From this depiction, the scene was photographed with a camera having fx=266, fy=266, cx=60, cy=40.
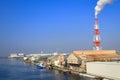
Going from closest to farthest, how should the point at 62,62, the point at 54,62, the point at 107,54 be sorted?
the point at 107,54, the point at 62,62, the point at 54,62

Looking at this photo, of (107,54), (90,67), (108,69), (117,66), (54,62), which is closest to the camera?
(117,66)

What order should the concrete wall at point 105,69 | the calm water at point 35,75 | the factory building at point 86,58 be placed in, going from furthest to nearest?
1. the factory building at point 86,58
2. the calm water at point 35,75
3. the concrete wall at point 105,69

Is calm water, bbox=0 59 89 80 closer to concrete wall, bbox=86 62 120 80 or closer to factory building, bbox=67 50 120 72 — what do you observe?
concrete wall, bbox=86 62 120 80

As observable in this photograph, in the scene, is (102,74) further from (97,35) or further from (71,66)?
(71,66)

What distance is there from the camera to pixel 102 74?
18281 mm

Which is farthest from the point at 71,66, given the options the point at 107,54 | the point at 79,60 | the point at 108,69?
the point at 108,69

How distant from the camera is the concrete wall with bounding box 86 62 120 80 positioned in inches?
641

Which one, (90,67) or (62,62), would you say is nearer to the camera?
(90,67)

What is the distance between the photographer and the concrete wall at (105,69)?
1628 centimetres

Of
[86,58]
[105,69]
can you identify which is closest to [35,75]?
[86,58]

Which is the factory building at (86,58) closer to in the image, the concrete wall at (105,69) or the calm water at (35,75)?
the calm water at (35,75)

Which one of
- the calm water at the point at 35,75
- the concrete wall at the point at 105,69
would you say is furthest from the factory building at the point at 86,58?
the concrete wall at the point at 105,69

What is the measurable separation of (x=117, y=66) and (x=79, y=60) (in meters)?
8.46

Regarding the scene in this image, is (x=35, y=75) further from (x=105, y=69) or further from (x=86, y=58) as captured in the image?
(x=105, y=69)
